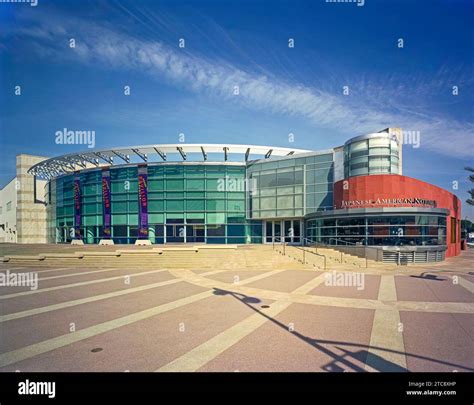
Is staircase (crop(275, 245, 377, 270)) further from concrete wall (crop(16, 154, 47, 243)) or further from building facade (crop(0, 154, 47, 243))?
concrete wall (crop(16, 154, 47, 243))

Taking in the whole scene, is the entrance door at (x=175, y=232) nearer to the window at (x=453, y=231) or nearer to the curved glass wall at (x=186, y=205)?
the curved glass wall at (x=186, y=205)

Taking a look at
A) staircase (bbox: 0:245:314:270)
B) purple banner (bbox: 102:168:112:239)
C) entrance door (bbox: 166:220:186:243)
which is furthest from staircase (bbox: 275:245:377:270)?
purple banner (bbox: 102:168:112:239)

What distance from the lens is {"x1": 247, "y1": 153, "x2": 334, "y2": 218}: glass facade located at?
3378cm

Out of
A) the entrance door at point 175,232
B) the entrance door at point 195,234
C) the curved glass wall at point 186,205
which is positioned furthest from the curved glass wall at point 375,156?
the entrance door at point 175,232

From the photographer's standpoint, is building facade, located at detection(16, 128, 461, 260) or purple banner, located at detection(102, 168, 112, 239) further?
purple banner, located at detection(102, 168, 112, 239)

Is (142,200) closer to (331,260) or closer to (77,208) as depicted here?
(77,208)

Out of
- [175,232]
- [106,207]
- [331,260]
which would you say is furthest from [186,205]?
[331,260]

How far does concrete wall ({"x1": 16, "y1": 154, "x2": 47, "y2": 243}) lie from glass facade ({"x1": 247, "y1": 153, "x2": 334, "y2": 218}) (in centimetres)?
4747

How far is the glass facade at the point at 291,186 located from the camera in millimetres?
33781

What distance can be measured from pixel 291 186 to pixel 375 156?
34.2ft

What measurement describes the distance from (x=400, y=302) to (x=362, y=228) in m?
16.0

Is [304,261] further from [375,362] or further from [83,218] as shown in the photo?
[83,218]

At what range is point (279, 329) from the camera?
24.7ft
